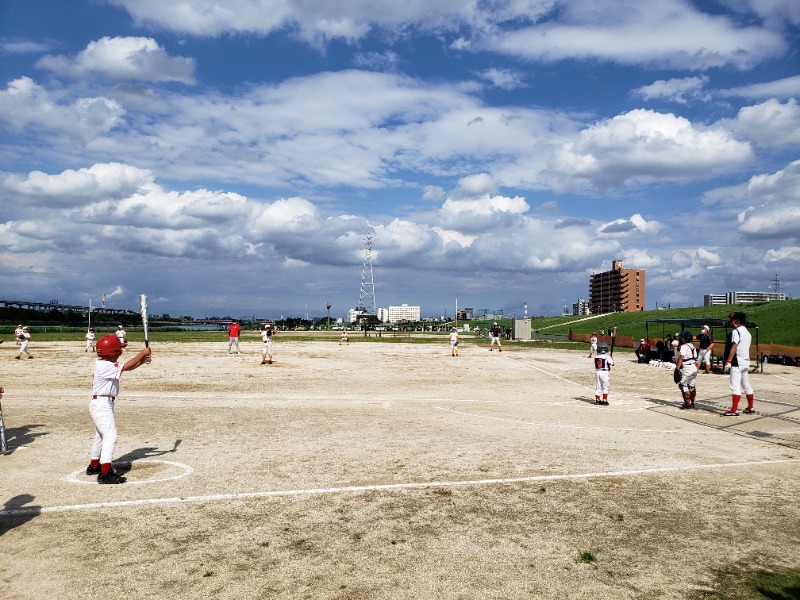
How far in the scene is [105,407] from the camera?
8.85 meters

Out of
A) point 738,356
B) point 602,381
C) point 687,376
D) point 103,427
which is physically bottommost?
point 602,381

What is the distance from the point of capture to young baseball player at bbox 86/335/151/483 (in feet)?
28.2

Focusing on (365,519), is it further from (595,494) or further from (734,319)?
(734,319)

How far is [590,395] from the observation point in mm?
20312

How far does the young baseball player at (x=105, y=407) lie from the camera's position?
8.59 m

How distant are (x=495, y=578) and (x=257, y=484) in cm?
433

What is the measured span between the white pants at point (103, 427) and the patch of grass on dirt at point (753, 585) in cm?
797

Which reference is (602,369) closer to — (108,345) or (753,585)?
(753,585)

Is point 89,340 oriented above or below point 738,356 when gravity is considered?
below

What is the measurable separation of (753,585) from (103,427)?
28.6 feet

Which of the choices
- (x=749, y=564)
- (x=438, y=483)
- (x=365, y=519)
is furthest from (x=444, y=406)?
(x=749, y=564)

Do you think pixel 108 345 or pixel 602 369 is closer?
pixel 108 345

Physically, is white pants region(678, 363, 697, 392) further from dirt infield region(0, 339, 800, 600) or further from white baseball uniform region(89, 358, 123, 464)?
white baseball uniform region(89, 358, 123, 464)

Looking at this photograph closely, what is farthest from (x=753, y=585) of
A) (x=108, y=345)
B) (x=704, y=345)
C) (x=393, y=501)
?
(x=704, y=345)
